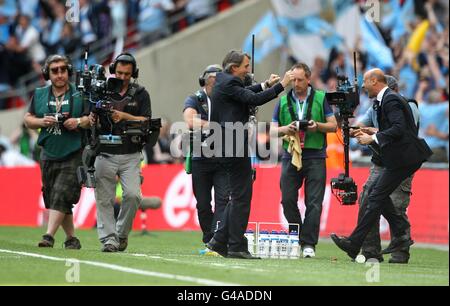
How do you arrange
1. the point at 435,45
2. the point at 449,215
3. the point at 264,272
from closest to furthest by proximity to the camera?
1. the point at 264,272
2. the point at 449,215
3. the point at 435,45

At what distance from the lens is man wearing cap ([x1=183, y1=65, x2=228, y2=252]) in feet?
53.0

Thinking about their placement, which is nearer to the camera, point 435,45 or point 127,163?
point 127,163

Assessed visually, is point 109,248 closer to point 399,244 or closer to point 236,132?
point 236,132

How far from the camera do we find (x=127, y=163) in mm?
15523

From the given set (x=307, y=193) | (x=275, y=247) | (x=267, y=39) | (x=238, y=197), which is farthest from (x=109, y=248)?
(x=267, y=39)

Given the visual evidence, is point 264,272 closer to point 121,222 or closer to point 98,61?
point 121,222

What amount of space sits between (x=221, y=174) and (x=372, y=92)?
7.37 feet

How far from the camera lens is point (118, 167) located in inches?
611

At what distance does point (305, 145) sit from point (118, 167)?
2.55m

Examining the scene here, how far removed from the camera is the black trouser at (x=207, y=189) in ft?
52.3

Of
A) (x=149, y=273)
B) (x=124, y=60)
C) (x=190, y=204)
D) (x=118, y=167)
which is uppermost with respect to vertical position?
(x=124, y=60)

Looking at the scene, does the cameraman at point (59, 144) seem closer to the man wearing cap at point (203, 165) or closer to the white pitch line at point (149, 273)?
the man wearing cap at point (203, 165)

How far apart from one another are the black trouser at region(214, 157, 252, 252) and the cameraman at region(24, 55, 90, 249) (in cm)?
248
